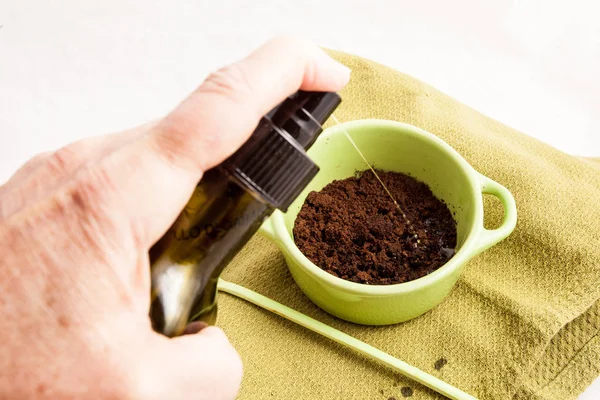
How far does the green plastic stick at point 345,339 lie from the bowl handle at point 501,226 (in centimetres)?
14

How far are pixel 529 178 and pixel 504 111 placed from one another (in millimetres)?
245

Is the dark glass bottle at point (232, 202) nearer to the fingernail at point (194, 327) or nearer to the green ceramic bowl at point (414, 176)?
the fingernail at point (194, 327)

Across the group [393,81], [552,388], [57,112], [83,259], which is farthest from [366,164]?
[57,112]

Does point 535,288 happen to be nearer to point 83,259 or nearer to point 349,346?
point 349,346

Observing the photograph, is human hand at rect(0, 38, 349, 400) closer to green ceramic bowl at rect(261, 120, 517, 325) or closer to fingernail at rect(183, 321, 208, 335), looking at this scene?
fingernail at rect(183, 321, 208, 335)

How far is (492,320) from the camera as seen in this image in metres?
0.68

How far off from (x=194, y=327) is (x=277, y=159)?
0.49 ft

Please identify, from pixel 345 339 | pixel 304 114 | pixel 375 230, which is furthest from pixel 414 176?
pixel 304 114

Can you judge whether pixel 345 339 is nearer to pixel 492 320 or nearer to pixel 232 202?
pixel 492 320

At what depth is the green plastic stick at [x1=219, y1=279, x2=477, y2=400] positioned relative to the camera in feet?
2.05

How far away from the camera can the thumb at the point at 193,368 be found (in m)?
0.39

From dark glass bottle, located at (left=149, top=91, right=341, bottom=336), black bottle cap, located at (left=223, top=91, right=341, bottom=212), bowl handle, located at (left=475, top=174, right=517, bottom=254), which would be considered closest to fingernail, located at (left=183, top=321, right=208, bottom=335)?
dark glass bottle, located at (left=149, top=91, right=341, bottom=336)

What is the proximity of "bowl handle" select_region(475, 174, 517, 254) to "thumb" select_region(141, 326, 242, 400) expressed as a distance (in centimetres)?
28

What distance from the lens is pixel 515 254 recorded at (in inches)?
28.2
